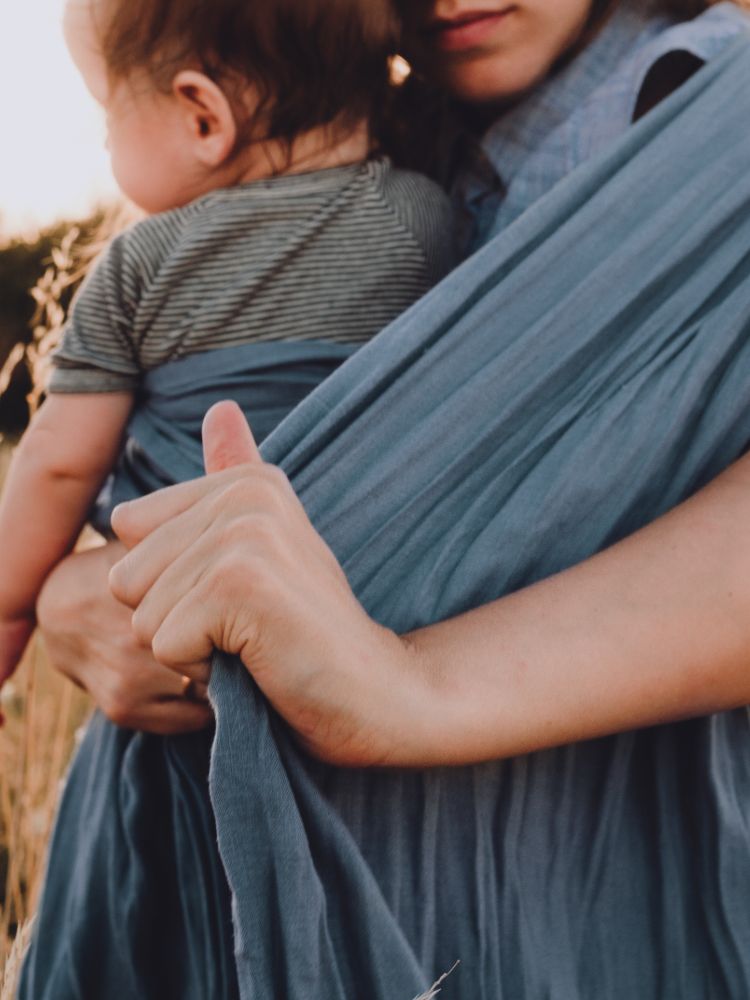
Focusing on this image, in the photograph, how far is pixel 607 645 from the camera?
3.58 feet

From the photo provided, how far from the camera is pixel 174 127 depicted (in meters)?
1.63

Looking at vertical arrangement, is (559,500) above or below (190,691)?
above

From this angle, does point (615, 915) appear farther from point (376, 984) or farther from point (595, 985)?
point (376, 984)

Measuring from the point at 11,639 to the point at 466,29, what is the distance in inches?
47.6

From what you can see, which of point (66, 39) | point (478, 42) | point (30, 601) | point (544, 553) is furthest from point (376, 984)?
point (66, 39)

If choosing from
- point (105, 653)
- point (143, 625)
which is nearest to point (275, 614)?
point (143, 625)

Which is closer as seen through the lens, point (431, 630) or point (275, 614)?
point (275, 614)

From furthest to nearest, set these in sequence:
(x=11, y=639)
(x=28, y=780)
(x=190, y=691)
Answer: (x=28, y=780) → (x=11, y=639) → (x=190, y=691)

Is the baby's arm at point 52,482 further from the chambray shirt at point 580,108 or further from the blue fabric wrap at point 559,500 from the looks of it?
the chambray shirt at point 580,108

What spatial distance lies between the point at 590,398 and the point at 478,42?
2.27ft

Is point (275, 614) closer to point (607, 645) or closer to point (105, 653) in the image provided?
point (607, 645)

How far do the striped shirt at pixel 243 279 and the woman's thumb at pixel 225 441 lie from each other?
1.40ft

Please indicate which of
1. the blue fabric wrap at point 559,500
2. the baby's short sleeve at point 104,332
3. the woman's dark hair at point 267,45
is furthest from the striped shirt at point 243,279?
the blue fabric wrap at point 559,500

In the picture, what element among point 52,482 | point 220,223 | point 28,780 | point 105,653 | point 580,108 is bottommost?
point 28,780
